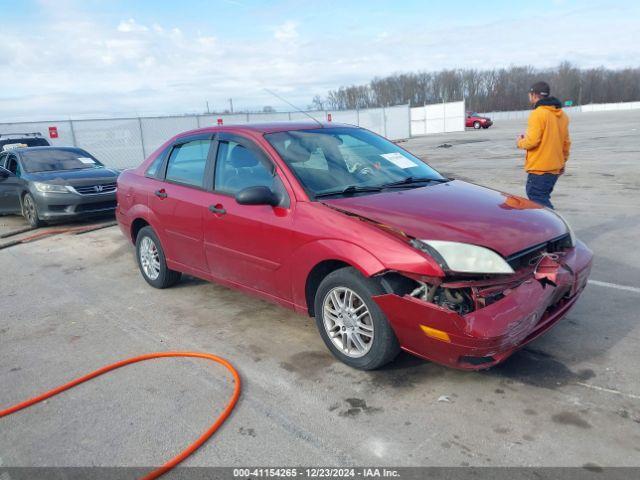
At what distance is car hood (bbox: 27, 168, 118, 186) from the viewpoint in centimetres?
920

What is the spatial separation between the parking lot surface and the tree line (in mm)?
102954

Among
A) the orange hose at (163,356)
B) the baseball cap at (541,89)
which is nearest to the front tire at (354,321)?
the orange hose at (163,356)

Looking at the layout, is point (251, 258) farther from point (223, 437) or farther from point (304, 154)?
point (223, 437)

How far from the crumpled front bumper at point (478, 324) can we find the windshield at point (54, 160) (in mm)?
8990

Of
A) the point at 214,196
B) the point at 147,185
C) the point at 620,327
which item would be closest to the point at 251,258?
the point at 214,196

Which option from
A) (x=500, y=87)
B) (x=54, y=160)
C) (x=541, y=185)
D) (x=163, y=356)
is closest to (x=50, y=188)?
(x=54, y=160)

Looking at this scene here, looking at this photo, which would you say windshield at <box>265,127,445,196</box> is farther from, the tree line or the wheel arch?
the tree line

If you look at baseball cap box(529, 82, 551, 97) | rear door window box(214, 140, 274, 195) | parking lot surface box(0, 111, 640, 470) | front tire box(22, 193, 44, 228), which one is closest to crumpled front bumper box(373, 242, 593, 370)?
parking lot surface box(0, 111, 640, 470)

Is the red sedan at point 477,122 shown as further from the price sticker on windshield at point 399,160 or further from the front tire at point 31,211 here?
the price sticker on windshield at point 399,160

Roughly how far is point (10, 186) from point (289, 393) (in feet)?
29.6

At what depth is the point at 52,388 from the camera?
3.49 m

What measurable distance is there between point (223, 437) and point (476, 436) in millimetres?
1368

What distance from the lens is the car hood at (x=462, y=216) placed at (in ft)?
10.4

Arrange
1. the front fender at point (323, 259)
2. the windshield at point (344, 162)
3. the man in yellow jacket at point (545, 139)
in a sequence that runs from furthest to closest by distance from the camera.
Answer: the man in yellow jacket at point (545, 139), the windshield at point (344, 162), the front fender at point (323, 259)
